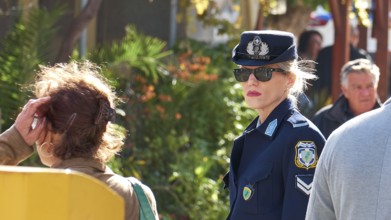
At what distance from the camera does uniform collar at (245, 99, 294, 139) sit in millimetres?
4039

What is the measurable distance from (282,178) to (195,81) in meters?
4.88

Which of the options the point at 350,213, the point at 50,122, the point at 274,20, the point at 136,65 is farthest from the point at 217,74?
the point at 350,213

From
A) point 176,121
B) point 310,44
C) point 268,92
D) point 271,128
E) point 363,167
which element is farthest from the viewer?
point 310,44

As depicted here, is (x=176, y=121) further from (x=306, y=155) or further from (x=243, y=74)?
(x=306, y=155)

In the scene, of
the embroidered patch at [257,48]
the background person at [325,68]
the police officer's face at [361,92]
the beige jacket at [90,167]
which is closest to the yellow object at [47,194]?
the beige jacket at [90,167]

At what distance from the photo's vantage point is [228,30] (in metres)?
9.98

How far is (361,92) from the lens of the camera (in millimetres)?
6824

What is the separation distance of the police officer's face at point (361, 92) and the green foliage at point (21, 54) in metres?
2.25

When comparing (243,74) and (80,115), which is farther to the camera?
(243,74)

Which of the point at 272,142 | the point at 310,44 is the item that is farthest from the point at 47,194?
the point at 310,44

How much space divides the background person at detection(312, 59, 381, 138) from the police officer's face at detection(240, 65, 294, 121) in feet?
8.54

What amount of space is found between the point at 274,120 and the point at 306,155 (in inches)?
10.8

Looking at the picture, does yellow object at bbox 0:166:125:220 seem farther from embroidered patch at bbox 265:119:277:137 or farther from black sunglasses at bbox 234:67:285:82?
black sunglasses at bbox 234:67:285:82

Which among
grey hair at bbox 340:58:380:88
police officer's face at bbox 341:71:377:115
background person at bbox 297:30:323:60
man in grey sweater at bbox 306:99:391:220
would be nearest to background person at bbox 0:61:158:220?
man in grey sweater at bbox 306:99:391:220
